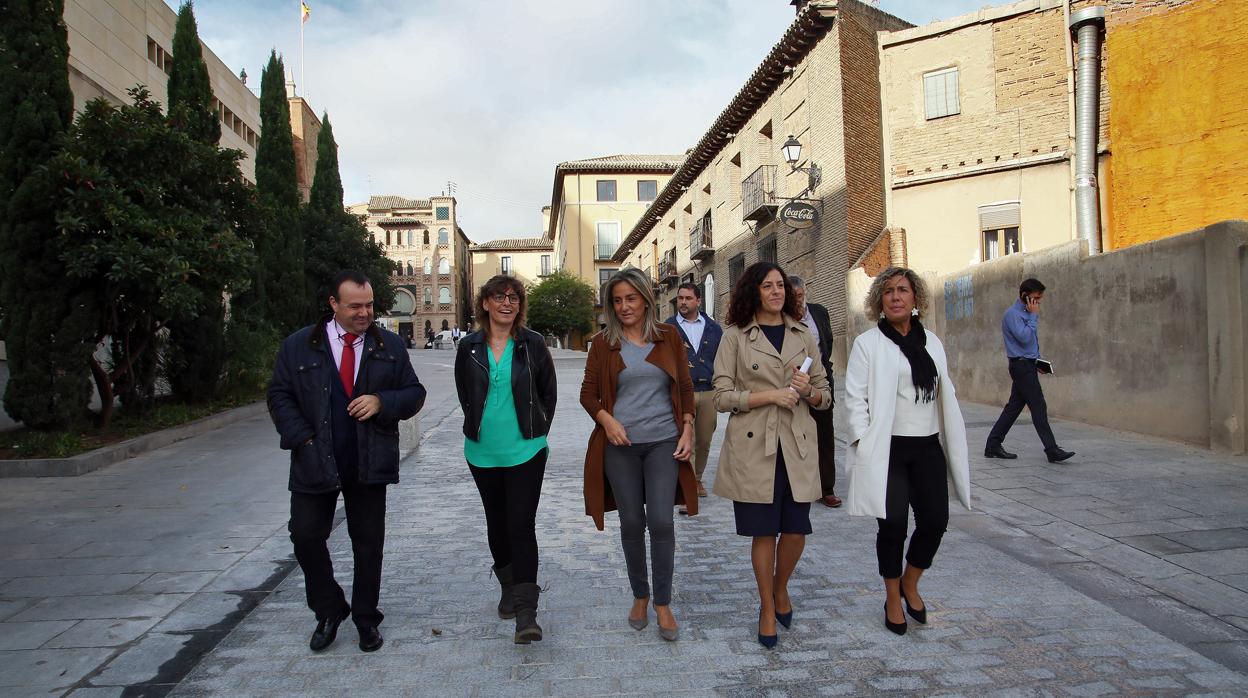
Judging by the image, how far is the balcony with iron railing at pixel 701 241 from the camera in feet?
94.3

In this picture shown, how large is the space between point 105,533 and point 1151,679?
6205 mm

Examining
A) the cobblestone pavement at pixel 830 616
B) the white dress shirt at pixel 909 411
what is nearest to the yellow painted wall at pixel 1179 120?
the cobblestone pavement at pixel 830 616

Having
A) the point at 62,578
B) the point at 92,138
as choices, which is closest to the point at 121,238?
the point at 92,138

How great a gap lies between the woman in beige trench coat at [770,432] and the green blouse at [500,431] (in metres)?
0.90

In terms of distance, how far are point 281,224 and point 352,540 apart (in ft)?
51.1

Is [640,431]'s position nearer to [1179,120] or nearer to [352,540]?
[352,540]

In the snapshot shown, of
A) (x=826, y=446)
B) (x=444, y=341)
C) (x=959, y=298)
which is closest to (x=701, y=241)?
(x=959, y=298)

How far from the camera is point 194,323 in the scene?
40.6 ft

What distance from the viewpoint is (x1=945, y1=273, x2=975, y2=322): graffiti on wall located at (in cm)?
1252

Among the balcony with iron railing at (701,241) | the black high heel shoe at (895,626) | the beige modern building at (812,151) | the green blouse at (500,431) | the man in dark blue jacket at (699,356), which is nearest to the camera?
the black high heel shoe at (895,626)

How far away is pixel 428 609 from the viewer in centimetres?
392

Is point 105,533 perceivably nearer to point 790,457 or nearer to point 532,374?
point 532,374

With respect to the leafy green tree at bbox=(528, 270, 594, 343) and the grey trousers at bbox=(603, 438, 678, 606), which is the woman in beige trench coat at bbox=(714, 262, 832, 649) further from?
the leafy green tree at bbox=(528, 270, 594, 343)

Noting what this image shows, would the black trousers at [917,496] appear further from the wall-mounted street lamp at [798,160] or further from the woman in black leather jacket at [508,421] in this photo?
the wall-mounted street lamp at [798,160]
